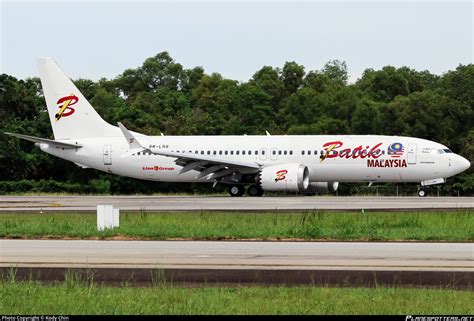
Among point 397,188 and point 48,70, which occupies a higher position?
point 48,70

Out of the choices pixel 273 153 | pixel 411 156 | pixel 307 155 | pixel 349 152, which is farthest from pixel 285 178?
pixel 411 156

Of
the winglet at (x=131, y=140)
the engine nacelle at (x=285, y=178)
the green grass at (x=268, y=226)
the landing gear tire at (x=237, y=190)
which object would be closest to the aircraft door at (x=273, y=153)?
the engine nacelle at (x=285, y=178)

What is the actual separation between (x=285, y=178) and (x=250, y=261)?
100 ft

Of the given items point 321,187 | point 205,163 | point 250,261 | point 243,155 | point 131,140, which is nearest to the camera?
point 250,261

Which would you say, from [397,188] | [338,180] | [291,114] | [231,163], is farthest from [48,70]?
[291,114]

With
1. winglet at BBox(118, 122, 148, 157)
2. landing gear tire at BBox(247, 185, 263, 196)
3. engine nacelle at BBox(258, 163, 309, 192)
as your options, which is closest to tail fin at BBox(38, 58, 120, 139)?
winglet at BBox(118, 122, 148, 157)

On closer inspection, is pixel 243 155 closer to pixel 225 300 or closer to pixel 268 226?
pixel 268 226

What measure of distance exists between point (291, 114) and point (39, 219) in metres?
61.0

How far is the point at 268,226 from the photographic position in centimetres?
2867

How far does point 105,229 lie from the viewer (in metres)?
27.5

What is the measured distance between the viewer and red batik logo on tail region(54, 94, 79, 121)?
57.5 meters

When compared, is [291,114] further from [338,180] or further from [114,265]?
[114,265]
